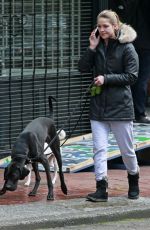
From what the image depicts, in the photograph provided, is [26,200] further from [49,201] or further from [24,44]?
[24,44]

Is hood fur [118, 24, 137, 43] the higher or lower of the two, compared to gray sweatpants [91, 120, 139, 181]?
higher

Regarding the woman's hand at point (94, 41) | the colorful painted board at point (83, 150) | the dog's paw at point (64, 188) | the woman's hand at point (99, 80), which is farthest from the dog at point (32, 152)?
the colorful painted board at point (83, 150)

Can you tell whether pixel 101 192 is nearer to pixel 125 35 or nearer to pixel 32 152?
pixel 32 152

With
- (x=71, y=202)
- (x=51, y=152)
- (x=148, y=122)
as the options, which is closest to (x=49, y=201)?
(x=71, y=202)

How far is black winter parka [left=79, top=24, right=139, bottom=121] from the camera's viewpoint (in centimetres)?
839

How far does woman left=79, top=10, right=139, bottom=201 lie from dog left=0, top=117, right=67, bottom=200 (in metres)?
0.60

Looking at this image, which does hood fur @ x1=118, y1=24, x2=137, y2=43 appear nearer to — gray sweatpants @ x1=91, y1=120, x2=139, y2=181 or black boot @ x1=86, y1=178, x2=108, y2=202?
gray sweatpants @ x1=91, y1=120, x2=139, y2=181

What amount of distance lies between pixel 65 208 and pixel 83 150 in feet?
10.9

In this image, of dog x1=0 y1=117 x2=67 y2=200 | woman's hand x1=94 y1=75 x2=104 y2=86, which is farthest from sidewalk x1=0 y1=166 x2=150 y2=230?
woman's hand x1=94 y1=75 x2=104 y2=86

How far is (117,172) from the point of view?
36.7 ft

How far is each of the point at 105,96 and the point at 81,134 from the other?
405 cm

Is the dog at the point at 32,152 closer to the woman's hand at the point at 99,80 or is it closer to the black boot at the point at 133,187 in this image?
the black boot at the point at 133,187

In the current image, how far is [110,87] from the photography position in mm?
8438

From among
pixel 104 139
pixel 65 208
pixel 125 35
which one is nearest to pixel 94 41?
pixel 125 35
